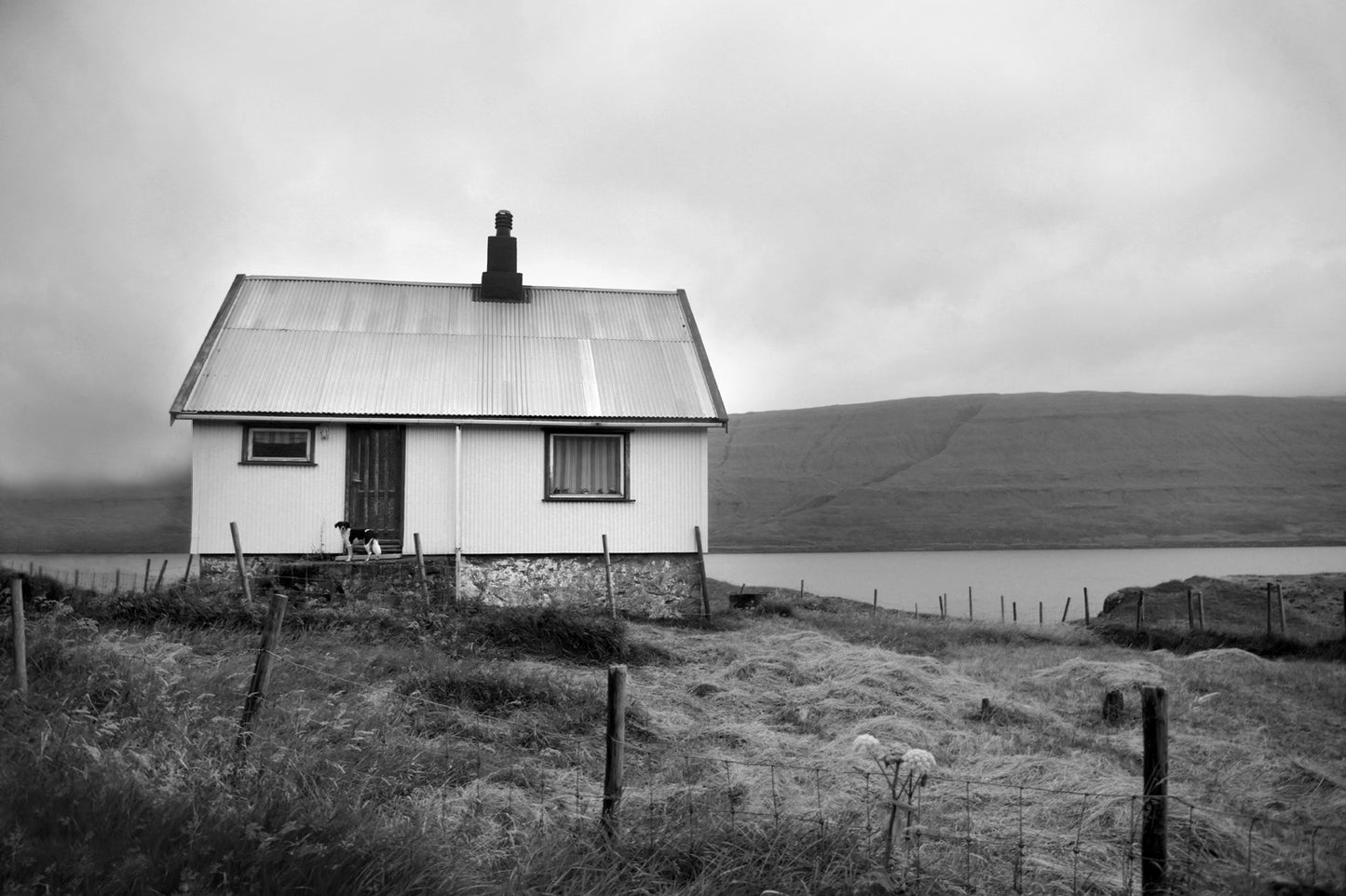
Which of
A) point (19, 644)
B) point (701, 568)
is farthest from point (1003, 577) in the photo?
point (19, 644)

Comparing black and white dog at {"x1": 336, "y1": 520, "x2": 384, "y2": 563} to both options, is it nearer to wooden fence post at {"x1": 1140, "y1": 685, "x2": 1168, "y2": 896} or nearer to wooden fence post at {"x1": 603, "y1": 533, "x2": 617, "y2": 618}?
wooden fence post at {"x1": 603, "y1": 533, "x2": 617, "y2": 618}

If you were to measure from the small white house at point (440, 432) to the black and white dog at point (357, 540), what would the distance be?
226 mm

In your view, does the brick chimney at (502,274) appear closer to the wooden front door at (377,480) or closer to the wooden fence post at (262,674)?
the wooden front door at (377,480)

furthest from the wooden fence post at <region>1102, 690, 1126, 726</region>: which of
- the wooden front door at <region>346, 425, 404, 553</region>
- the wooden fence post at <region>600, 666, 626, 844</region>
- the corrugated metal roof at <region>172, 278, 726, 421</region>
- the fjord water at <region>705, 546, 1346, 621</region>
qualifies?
the fjord water at <region>705, 546, 1346, 621</region>

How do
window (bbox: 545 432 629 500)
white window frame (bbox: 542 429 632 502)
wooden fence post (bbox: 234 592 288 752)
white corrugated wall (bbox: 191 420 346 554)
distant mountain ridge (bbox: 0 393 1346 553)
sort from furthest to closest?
distant mountain ridge (bbox: 0 393 1346 553) < window (bbox: 545 432 629 500) < white window frame (bbox: 542 429 632 502) < white corrugated wall (bbox: 191 420 346 554) < wooden fence post (bbox: 234 592 288 752)

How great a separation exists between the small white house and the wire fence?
1090 cm

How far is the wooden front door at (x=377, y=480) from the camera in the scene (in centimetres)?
1931

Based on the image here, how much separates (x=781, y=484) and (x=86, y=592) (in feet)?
565

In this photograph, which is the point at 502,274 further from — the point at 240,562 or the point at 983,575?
the point at 983,575

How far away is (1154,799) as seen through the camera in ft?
17.7

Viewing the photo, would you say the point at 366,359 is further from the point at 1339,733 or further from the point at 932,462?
the point at 932,462

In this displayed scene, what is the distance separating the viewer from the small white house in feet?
62.3

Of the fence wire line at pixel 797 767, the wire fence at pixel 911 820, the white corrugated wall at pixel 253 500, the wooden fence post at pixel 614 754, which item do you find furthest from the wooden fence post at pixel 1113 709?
the white corrugated wall at pixel 253 500

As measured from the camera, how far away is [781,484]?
18675 centimetres
